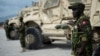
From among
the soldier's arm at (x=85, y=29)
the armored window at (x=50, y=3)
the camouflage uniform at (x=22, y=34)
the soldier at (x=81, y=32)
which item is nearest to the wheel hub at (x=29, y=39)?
the camouflage uniform at (x=22, y=34)

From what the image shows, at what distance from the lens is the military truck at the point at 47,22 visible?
11812 millimetres

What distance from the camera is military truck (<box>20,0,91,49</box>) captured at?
38.8 feet

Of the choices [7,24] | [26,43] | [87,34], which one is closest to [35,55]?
[26,43]

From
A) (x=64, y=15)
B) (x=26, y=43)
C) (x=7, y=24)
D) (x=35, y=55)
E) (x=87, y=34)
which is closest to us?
(x=87, y=34)

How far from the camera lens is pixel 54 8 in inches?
484

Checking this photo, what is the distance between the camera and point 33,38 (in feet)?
41.3

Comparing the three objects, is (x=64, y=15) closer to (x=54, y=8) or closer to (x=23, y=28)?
(x=54, y=8)

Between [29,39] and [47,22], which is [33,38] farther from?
[47,22]

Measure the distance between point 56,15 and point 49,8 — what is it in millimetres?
471

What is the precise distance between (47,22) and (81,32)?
7.33m

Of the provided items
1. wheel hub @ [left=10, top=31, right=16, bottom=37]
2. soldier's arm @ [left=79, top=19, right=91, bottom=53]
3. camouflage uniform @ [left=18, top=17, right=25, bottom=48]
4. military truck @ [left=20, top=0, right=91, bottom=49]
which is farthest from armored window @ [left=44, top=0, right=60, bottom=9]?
soldier's arm @ [left=79, top=19, right=91, bottom=53]

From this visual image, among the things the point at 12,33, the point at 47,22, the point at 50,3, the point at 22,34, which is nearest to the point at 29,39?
the point at 22,34

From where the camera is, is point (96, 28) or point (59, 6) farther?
point (59, 6)

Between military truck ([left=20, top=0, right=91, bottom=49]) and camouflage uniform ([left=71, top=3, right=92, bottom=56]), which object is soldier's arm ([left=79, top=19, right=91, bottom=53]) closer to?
camouflage uniform ([left=71, top=3, right=92, bottom=56])
